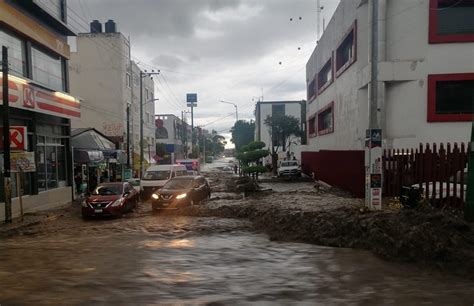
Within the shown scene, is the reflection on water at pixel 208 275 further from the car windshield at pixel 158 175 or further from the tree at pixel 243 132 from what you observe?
the tree at pixel 243 132

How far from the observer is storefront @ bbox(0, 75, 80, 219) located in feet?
58.5

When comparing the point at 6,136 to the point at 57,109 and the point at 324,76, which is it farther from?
the point at 324,76

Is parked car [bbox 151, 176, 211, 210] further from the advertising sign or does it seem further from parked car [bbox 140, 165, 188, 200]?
the advertising sign

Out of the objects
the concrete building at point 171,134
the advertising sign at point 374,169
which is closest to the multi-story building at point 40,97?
the advertising sign at point 374,169

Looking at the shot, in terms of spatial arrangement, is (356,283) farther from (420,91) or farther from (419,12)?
(419,12)

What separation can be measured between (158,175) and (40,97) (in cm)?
766

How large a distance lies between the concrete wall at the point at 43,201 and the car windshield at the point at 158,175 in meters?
4.19

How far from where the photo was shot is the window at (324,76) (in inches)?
1376

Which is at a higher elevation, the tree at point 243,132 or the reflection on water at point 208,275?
the tree at point 243,132

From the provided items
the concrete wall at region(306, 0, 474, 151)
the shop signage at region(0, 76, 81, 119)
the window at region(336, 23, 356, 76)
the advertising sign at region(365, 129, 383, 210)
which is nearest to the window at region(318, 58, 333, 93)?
the window at region(336, 23, 356, 76)

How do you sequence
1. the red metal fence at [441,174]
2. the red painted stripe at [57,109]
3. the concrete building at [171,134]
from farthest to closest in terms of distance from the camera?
the concrete building at [171,134], the red painted stripe at [57,109], the red metal fence at [441,174]

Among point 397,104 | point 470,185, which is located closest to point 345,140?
point 397,104

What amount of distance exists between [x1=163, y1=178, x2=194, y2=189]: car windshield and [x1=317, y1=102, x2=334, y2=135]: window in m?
16.1

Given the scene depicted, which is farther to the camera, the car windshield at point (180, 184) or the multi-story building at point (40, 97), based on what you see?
the car windshield at point (180, 184)
